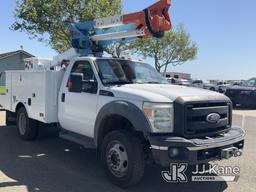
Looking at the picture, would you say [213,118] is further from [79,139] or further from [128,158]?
[79,139]

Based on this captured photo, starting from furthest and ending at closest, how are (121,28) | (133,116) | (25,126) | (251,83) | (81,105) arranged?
(251,83) < (25,126) < (121,28) < (81,105) < (133,116)

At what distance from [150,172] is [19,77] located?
4406 millimetres

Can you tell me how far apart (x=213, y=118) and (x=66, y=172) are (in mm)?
2680

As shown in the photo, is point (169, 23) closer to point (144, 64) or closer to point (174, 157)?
point (144, 64)

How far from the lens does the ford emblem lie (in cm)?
546

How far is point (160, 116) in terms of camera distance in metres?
5.20

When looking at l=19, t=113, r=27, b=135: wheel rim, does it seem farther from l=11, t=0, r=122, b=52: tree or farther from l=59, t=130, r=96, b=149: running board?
l=11, t=0, r=122, b=52: tree

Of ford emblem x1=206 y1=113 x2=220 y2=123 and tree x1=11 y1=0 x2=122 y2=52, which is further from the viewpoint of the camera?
tree x1=11 y1=0 x2=122 y2=52

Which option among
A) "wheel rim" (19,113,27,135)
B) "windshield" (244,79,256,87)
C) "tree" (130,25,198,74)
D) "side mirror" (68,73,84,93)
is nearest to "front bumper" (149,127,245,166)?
"side mirror" (68,73,84,93)

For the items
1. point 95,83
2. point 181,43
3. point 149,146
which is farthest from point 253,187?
point 181,43

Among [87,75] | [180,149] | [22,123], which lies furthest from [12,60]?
[180,149]

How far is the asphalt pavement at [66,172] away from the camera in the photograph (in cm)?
557

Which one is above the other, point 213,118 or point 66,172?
point 213,118

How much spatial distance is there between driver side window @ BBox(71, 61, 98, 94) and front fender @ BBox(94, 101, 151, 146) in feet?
1.82
